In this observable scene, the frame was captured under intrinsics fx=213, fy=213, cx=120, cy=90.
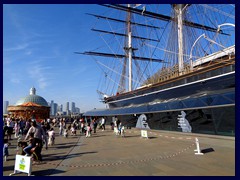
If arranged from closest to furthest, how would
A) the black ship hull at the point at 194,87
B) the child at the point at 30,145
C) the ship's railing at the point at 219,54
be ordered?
the child at the point at 30,145
the black ship hull at the point at 194,87
the ship's railing at the point at 219,54

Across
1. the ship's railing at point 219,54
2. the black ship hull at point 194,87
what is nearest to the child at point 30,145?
the black ship hull at point 194,87

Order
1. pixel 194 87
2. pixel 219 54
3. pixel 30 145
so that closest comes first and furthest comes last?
pixel 30 145, pixel 194 87, pixel 219 54

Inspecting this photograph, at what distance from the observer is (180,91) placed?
20.4m

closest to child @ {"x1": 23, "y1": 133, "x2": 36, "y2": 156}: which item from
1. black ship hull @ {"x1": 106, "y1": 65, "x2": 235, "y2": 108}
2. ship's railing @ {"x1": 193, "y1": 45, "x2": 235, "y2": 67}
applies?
black ship hull @ {"x1": 106, "y1": 65, "x2": 235, "y2": 108}

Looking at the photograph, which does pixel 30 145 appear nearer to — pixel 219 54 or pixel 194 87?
A: pixel 194 87

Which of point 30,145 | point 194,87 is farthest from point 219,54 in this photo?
point 30,145

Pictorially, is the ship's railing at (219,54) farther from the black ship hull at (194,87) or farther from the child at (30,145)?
the child at (30,145)

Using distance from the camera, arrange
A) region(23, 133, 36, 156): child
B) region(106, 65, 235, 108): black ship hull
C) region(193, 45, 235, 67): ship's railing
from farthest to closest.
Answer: region(193, 45, 235, 67): ship's railing
region(106, 65, 235, 108): black ship hull
region(23, 133, 36, 156): child

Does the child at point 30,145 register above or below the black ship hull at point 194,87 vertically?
below

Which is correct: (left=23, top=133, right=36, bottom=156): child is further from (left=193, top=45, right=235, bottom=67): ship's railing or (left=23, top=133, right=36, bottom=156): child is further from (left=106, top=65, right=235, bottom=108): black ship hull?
(left=193, top=45, right=235, bottom=67): ship's railing

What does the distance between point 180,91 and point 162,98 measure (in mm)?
3104

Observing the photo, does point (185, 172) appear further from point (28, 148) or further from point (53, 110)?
point (53, 110)

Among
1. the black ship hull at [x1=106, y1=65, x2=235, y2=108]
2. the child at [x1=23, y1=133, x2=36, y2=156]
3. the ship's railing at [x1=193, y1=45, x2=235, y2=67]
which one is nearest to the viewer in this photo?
the child at [x1=23, y1=133, x2=36, y2=156]

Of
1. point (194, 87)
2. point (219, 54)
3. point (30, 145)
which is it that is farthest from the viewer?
point (219, 54)
